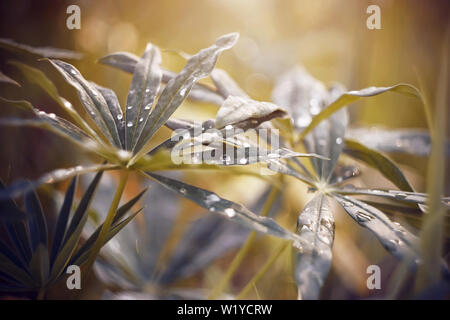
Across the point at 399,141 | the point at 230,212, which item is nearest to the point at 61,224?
the point at 230,212

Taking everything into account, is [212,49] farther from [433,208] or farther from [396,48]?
[396,48]

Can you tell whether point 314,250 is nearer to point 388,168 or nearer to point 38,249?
point 388,168

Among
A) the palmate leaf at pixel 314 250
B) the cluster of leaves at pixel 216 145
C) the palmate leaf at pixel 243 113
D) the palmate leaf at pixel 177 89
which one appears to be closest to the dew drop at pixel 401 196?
the cluster of leaves at pixel 216 145

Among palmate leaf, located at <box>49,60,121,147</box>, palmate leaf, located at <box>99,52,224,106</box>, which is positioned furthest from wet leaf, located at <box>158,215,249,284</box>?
palmate leaf, located at <box>49,60,121,147</box>

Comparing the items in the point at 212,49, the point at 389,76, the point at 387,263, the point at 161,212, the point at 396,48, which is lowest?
the point at 387,263

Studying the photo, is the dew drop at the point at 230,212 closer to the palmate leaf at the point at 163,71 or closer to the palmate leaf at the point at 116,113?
the palmate leaf at the point at 116,113
